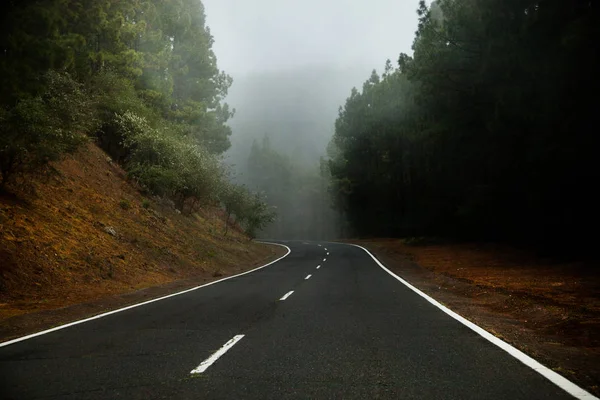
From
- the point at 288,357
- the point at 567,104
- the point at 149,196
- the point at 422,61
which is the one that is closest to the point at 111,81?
the point at 149,196

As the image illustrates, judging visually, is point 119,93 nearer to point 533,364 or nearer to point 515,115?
point 515,115

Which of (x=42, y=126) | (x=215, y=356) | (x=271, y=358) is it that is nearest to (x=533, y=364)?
(x=271, y=358)

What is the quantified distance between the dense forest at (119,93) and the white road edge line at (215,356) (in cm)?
784

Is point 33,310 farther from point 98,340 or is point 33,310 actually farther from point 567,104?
point 567,104

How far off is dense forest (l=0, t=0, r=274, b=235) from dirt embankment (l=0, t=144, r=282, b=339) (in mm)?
1353

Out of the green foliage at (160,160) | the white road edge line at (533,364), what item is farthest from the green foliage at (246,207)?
the white road edge line at (533,364)

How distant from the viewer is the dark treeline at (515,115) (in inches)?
569

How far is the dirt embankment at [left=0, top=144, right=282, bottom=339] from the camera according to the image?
444 inches

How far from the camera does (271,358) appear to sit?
5.62 m

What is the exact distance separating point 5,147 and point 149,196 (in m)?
14.2

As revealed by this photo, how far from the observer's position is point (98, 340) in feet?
22.4

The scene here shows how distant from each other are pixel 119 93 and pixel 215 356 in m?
24.0

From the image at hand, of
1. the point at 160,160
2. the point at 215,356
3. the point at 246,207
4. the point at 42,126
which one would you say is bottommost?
A: the point at 215,356

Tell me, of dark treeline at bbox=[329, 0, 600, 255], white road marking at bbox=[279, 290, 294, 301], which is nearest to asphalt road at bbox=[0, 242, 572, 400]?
white road marking at bbox=[279, 290, 294, 301]
